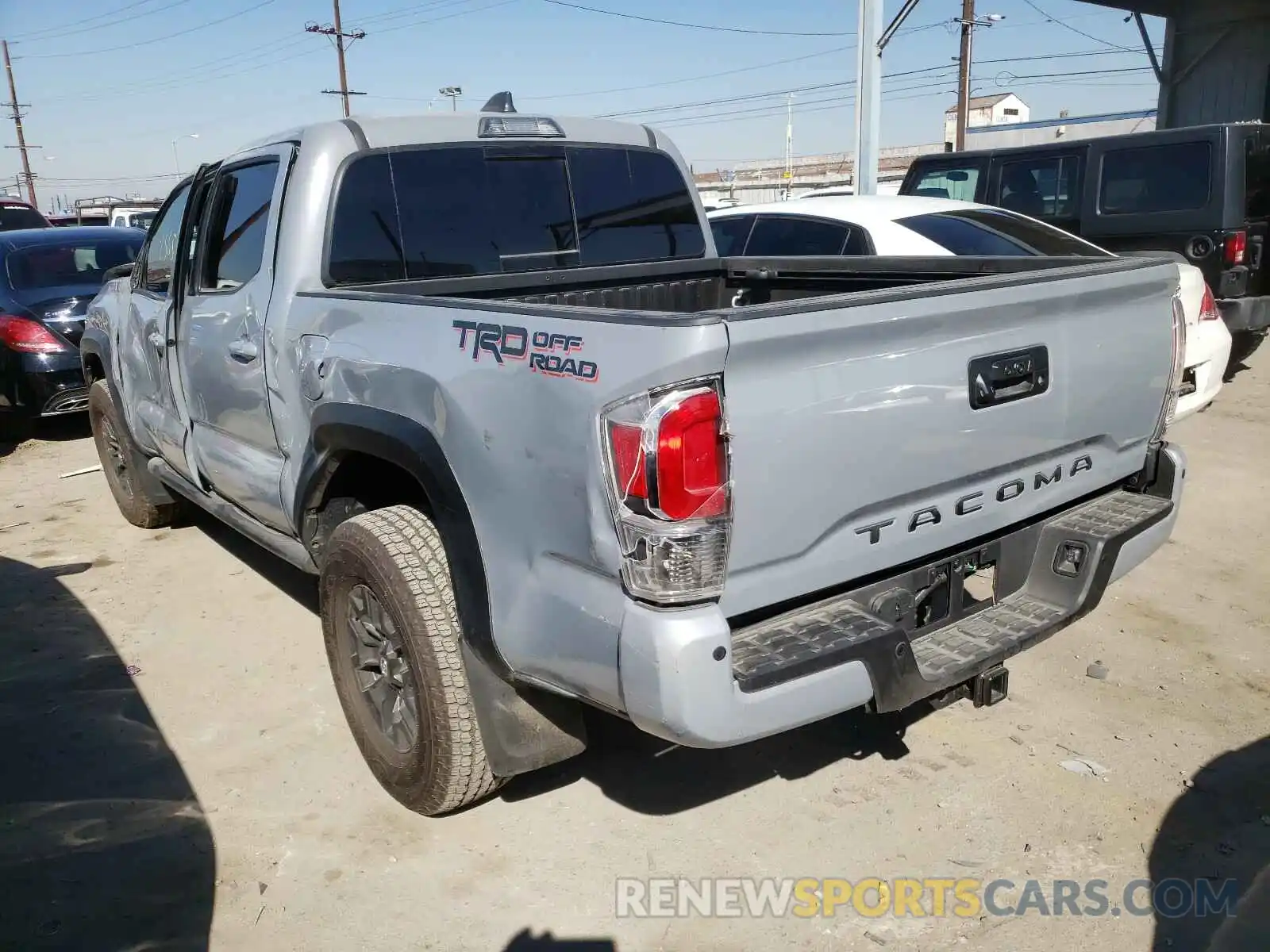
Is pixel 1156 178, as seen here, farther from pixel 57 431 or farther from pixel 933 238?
pixel 57 431

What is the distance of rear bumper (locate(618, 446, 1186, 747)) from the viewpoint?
2117 mm

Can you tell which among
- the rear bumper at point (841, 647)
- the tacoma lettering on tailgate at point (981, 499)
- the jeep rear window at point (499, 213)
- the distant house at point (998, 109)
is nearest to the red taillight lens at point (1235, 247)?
the jeep rear window at point (499, 213)

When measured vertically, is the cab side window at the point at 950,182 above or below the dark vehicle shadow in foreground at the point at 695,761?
above

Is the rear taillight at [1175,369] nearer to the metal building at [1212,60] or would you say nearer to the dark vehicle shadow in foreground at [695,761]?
the dark vehicle shadow in foreground at [695,761]

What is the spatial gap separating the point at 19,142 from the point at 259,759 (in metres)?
64.4

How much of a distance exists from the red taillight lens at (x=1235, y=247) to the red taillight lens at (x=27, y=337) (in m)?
9.55

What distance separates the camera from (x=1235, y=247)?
8078mm

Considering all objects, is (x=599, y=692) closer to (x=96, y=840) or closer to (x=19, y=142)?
(x=96, y=840)

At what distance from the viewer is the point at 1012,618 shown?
113 inches

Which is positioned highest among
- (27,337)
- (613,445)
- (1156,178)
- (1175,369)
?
(1156,178)

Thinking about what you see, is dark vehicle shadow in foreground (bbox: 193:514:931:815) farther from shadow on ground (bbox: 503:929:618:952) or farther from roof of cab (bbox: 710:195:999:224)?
roof of cab (bbox: 710:195:999:224)

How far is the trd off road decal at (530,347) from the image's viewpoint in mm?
2199

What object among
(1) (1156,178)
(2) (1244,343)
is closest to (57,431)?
(1) (1156,178)

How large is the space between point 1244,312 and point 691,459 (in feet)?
25.1
